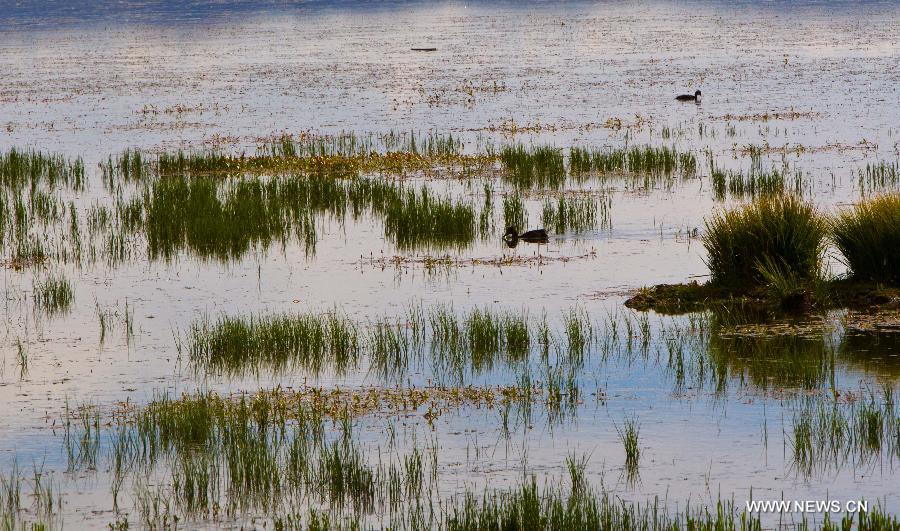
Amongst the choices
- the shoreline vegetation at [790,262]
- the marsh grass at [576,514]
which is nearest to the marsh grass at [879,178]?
the shoreline vegetation at [790,262]

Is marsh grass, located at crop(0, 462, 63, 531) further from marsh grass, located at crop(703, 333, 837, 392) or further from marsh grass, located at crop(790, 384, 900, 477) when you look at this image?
marsh grass, located at crop(703, 333, 837, 392)

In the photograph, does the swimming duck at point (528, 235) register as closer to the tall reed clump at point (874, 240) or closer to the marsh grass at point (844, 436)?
the tall reed clump at point (874, 240)

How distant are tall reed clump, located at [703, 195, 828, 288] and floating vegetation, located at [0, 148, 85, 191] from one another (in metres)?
14.9

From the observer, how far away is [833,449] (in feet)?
30.7

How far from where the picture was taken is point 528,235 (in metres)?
19.0

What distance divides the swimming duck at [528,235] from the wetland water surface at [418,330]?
33 cm

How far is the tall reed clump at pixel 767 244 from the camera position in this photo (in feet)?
47.3

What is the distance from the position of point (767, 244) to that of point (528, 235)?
16.6ft

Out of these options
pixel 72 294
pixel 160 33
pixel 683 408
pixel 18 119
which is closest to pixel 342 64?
pixel 18 119

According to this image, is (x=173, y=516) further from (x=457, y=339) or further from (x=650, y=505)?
(x=457, y=339)

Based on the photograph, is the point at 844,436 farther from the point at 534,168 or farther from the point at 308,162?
the point at 308,162

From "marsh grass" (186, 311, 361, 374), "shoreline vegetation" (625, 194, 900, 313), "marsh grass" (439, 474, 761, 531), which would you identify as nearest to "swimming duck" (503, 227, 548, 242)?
"shoreline vegetation" (625, 194, 900, 313)

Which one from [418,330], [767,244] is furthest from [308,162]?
[767,244]

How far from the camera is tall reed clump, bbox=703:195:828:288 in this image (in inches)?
568
